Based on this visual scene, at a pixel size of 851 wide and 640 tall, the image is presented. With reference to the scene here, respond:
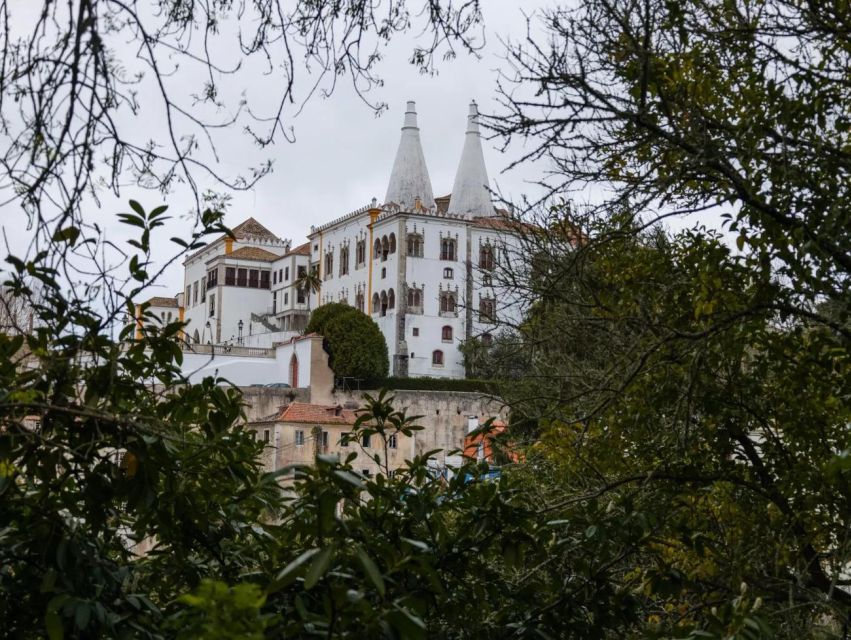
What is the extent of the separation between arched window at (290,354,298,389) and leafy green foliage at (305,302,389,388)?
1932mm

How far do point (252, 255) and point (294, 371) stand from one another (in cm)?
2439

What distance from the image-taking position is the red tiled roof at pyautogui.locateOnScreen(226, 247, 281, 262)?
233ft

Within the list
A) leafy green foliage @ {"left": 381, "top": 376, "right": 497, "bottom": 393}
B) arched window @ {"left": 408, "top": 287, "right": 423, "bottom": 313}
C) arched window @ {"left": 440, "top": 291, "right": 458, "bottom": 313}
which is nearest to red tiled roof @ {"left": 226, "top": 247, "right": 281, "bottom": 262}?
arched window @ {"left": 408, "top": 287, "right": 423, "bottom": 313}

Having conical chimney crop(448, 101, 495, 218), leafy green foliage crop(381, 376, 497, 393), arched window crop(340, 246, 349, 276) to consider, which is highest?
conical chimney crop(448, 101, 495, 218)

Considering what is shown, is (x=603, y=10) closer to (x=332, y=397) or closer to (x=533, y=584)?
(x=533, y=584)

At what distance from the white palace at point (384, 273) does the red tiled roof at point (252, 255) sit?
0.06m

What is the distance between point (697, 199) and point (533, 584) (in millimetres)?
2082

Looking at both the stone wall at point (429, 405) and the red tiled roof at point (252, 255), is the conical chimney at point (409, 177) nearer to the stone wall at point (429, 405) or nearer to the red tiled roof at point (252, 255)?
the red tiled roof at point (252, 255)

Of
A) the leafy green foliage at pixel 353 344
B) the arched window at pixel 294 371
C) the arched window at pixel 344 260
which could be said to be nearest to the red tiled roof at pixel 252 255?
the arched window at pixel 344 260

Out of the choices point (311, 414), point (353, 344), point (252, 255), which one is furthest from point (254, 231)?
point (311, 414)

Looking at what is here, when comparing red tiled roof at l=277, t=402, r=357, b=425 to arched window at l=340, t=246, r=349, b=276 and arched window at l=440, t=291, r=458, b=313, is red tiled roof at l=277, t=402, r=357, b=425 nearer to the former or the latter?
arched window at l=440, t=291, r=458, b=313

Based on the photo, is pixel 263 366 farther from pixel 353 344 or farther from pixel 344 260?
pixel 344 260

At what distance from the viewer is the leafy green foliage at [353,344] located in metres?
50.5

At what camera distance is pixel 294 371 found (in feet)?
160
